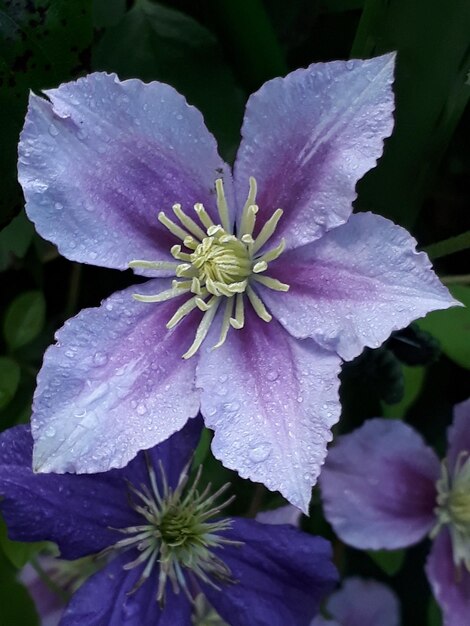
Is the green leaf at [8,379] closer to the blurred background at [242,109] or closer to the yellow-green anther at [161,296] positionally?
the blurred background at [242,109]

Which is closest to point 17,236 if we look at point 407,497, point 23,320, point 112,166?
point 23,320

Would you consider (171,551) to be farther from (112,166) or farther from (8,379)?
(112,166)

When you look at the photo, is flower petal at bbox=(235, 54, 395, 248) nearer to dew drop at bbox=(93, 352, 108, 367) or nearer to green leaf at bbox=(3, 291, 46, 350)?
dew drop at bbox=(93, 352, 108, 367)

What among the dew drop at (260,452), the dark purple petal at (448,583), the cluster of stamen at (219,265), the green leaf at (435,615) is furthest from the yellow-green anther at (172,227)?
the green leaf at (435,615)

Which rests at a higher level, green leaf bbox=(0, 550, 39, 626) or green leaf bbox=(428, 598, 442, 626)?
green leaf bbox=(428, 598, 442, 626)

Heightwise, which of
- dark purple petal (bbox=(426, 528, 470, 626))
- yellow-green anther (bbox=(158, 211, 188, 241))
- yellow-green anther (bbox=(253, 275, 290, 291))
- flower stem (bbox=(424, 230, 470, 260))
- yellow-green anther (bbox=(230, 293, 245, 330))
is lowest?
dark purple petal (bbox=(426, 528, 470, 626))

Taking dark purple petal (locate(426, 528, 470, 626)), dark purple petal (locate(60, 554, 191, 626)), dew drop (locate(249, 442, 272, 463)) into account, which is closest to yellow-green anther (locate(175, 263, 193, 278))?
dew drop (locate(249, 442, 272, 463))
